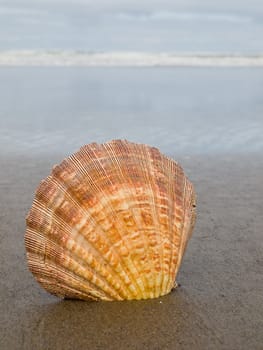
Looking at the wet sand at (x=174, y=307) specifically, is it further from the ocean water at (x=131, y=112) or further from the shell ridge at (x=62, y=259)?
the ocean water at (x=131, y=112)

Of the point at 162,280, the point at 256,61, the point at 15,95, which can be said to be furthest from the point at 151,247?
the point at 256,61

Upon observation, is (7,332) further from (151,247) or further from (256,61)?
(256,61)

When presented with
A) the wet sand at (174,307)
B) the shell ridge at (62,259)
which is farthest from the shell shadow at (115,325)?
the shell ridge at (62,259)

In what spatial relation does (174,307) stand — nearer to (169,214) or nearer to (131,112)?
(169,214)

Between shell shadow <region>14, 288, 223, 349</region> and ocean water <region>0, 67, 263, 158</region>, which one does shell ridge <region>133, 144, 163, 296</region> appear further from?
ocean water <region>0, 67, 263, 158</region>

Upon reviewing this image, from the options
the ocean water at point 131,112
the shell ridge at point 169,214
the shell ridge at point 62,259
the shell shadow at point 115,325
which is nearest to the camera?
the shell shadow at point 115,325
